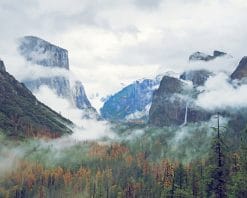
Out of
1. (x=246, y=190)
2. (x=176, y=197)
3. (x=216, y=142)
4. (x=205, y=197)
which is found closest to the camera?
(x=216, y=142)

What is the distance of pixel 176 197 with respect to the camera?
289 feet

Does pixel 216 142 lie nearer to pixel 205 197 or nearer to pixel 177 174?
pixel 205 197

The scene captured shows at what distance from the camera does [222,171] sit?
71000mm

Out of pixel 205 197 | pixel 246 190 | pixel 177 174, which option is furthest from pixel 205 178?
pixel 177 174

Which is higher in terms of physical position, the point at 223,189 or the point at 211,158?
the point at 211,158

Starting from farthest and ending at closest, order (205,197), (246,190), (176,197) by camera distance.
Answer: (205,197), (176,197), (246,190)

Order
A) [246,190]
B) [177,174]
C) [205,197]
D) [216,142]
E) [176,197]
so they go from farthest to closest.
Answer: [177,174] → [205,197] → [176,197] → [246,190] → [216,142]

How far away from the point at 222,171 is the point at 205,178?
8.91ft

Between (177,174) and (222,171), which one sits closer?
(222,171)

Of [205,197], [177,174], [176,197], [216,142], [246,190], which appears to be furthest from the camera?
[177,174]

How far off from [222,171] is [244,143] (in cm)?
1344

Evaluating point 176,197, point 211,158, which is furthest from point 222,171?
point 176,197

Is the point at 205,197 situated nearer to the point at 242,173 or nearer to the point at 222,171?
the point at 242,173

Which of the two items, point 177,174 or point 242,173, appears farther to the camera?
point 177,174
